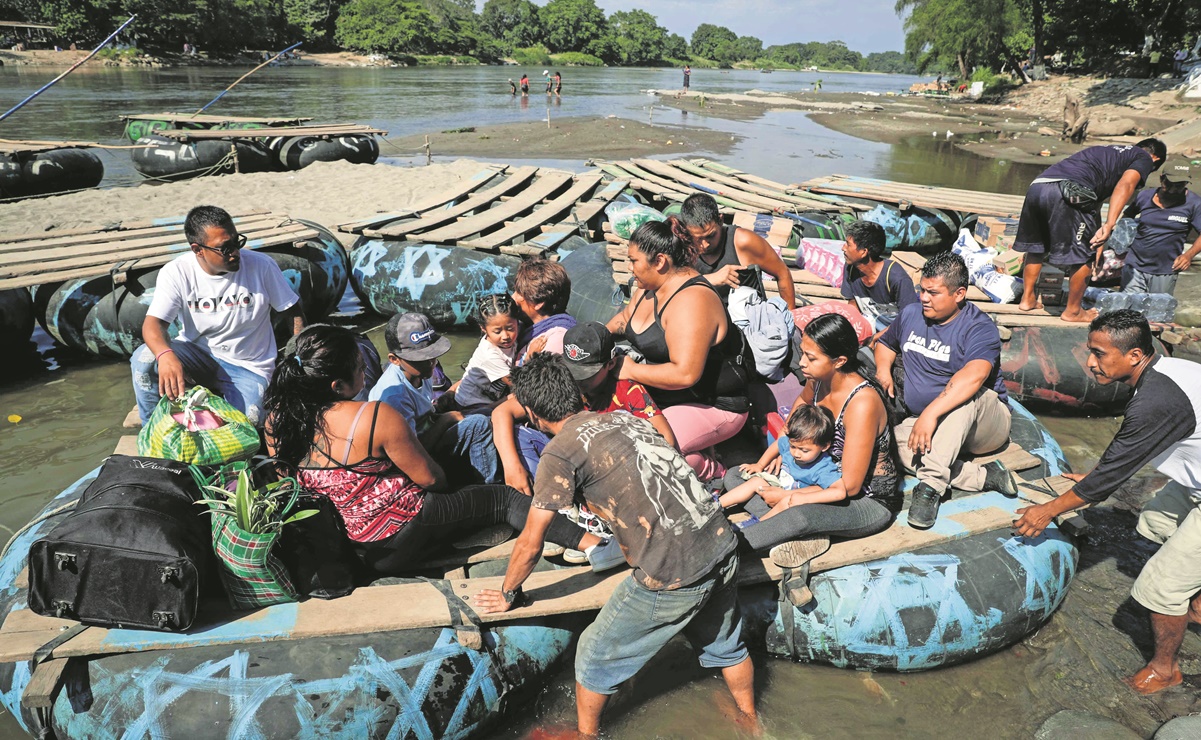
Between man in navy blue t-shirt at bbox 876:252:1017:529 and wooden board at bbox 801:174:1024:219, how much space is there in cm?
557

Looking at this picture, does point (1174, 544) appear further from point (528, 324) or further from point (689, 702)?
point (528, 324)

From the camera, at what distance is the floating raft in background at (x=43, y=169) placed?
1193cm

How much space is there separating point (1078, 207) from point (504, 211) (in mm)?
5468

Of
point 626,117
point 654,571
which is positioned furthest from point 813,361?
point 626,117

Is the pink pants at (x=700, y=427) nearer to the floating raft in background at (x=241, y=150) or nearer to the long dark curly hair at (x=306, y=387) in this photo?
the long dark curly hair at (x=306, y=387)

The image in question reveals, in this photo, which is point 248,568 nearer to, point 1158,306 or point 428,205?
point 428,205

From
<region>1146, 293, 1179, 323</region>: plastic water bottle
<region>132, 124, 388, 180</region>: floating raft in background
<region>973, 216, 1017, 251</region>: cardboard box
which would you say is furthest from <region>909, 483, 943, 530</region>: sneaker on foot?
<region>132, 124, 388, 180</region>: floating raft in background

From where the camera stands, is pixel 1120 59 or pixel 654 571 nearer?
pixel 654 571

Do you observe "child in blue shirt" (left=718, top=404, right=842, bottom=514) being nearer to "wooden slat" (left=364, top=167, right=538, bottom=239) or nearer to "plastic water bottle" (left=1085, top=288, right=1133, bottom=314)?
"plastic water bottle" (left=1085, top=288, right=1133, bottom=314)

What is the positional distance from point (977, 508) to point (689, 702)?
5.63ft

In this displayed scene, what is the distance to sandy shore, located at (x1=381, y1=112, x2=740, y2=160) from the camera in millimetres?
18188

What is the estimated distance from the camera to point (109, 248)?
21.7 feet

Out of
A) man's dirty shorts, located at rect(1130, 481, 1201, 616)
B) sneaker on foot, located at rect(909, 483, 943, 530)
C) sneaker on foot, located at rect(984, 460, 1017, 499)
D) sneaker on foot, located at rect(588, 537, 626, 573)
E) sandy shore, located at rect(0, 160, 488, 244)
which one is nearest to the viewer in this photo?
man's dirty shorts, located at rect(1130, 481, 1201, 616)

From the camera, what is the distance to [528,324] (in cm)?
425
